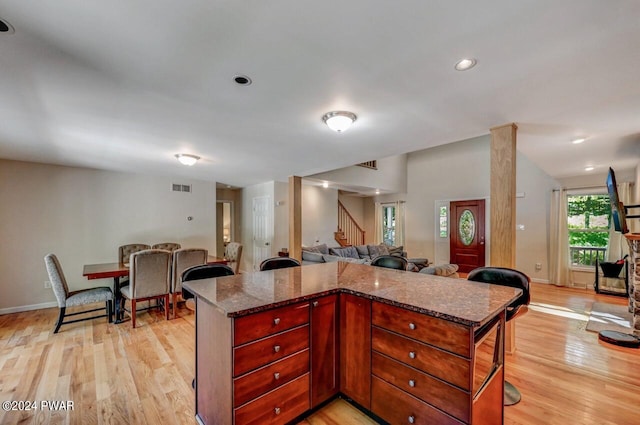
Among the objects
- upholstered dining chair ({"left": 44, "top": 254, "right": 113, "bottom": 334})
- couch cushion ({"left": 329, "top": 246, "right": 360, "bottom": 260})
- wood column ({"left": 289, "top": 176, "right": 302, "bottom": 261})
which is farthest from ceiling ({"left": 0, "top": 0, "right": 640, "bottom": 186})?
couch cushion ({"left": 329, "top": 246, "right": 360, "bottom": 260})

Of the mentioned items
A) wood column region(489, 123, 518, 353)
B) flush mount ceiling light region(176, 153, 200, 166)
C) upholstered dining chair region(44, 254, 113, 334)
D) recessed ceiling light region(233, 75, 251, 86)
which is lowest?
upholstered dining chair region(44, 254, 113, 334)

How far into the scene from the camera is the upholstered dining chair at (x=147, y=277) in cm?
364

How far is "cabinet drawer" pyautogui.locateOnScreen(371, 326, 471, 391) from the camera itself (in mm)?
1395

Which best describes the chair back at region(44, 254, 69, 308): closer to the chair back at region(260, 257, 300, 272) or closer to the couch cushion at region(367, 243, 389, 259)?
the chair back at region(260, 257, 300, 272)

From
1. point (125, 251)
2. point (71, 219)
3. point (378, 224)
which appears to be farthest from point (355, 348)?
point (378, 224)

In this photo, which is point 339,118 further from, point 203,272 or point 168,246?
point 168,246

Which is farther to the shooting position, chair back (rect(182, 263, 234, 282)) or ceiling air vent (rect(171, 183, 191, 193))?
ceiling air vent (rect(171, 183, 191, 193))

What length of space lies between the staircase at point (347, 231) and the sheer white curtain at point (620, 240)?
612cm

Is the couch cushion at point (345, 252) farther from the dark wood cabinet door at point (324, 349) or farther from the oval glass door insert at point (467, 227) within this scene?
the dark wood cabinet door at point (324, 349)

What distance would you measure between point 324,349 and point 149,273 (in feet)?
9.93

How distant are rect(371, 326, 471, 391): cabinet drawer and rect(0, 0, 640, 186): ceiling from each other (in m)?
1.77

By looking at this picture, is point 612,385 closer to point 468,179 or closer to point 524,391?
point 524,391

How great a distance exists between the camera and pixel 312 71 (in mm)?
1818

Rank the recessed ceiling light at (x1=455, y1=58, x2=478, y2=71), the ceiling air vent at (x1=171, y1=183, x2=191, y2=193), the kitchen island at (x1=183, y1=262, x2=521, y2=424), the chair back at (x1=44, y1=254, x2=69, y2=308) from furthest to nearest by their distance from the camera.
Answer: the ceiling air vent at (x1=171, y1=183, x2=191, y2=193) → the chair back at (x1=44, y1=254, x2=69, y2=308) → the recessed ceiling light at (x1=455, y1=58, x2=478, y2=71) → the kitchen island at (x1=183, y1=262, x2=521, y2=424)
